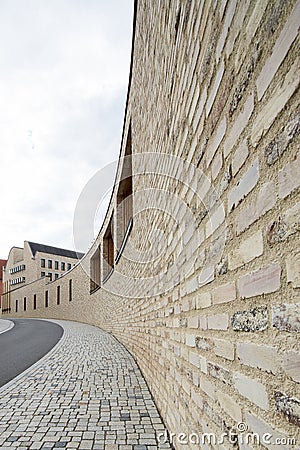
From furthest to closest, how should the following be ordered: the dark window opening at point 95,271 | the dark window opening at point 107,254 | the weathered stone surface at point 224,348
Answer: the dark window opening at point 95,271
the dark window opening at point 107,254
the weathered stone surface at point 224,348

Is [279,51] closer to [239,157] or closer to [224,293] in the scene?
[239,157]

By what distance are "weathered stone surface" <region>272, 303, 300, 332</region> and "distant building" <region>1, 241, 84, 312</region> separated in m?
44.3

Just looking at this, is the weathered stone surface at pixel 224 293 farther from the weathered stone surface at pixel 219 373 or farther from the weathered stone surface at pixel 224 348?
the weathered stone surface at pixel 219 373

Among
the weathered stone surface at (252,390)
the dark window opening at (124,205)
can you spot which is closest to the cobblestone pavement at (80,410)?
the weathered stone surface at (252,390)

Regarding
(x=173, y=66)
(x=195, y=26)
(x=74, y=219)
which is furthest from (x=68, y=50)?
(x=195, y=26)

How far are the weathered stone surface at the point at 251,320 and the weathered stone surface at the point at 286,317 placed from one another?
0.07 m

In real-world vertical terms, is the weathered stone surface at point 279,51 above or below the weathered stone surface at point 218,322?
above

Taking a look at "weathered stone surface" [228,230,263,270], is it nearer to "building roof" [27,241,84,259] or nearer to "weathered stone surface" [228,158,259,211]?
"weathered stone surface" [228,158,259,211]

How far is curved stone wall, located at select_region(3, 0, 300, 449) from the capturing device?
37.3 inches

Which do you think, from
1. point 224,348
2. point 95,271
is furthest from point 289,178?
point 95,271

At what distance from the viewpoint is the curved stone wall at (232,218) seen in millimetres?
948

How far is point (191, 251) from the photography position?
2.23 metres

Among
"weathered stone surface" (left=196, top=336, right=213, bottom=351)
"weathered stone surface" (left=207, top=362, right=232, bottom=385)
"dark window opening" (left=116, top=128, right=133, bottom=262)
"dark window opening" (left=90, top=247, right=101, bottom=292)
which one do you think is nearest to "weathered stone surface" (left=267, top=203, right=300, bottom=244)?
"weathered stone surface" (left=207, top=362, right=232, bottom=385)

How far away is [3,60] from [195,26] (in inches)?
322
